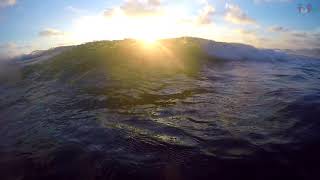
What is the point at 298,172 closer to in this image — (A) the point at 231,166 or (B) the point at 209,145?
(A) the point at 231,166

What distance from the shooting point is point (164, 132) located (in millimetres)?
4277

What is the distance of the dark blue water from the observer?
3.35 meters

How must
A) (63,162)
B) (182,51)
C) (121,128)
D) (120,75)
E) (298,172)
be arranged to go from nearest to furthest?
(298,172), (63,162), (121,128), (120,75), (182,51)

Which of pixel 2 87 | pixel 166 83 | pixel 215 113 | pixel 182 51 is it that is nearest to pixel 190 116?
pixel 215 113

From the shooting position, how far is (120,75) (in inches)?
352

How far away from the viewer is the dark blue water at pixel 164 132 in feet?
11.0

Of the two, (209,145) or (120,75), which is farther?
(120,75)

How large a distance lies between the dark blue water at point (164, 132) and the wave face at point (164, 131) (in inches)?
0.6

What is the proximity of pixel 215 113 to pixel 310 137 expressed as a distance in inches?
63.5

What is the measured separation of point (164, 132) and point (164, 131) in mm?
40

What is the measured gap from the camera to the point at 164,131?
4.32 metres

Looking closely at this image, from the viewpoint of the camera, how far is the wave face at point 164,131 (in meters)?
3.36

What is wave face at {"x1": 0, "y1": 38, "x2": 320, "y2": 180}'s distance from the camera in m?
3.36

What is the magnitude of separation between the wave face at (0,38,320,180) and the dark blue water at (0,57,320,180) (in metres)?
0.01
